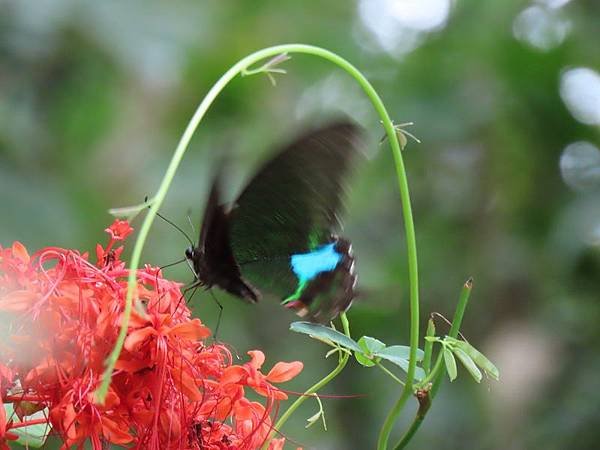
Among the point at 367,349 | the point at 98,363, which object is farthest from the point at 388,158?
the point at 98,363

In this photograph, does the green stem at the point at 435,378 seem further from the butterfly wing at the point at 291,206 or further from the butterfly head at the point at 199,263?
the butterfly head at the point at 199,263

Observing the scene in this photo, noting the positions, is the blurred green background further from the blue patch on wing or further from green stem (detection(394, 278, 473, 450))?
green stem (detection(394, 278, 473, 450))

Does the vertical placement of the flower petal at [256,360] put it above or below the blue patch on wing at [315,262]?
below

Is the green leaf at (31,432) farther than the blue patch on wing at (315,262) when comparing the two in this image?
No

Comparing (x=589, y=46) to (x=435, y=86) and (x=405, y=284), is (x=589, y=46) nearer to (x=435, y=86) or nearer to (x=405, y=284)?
(x=435, y=86)

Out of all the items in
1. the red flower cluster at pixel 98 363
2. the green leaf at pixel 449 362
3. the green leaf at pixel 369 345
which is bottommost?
the red flower cluster at pixel 98 363

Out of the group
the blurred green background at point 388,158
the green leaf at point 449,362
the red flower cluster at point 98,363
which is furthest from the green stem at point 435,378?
the blurred green background at point 388,158
